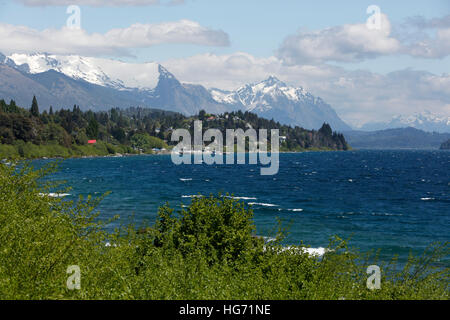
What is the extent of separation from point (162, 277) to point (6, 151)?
7357 inches

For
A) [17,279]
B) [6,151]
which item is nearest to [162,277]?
[17,279]

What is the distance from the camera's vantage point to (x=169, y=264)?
20.5m

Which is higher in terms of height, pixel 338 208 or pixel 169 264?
pixel 169 264

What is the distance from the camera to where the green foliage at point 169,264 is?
14734mm

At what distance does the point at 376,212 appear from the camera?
227 ft

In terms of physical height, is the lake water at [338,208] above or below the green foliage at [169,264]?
below

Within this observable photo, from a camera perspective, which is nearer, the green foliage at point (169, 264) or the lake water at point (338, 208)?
Result: the green foliage at point (169, 264)

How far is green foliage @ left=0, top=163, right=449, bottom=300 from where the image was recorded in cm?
1473

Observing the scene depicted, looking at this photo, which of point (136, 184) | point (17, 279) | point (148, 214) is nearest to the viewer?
point (17, 279)

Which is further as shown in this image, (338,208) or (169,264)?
(338,208)

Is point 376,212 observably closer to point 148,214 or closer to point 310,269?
point 148,214

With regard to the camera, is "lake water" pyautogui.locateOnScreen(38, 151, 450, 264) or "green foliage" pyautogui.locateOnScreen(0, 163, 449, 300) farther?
"lake water" pyautogui.locateOnScreen(38, 151, 450, 264)

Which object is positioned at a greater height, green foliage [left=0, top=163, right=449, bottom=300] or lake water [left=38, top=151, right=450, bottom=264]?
green foliage [left=0, top=163, right=449, bottom=300]
